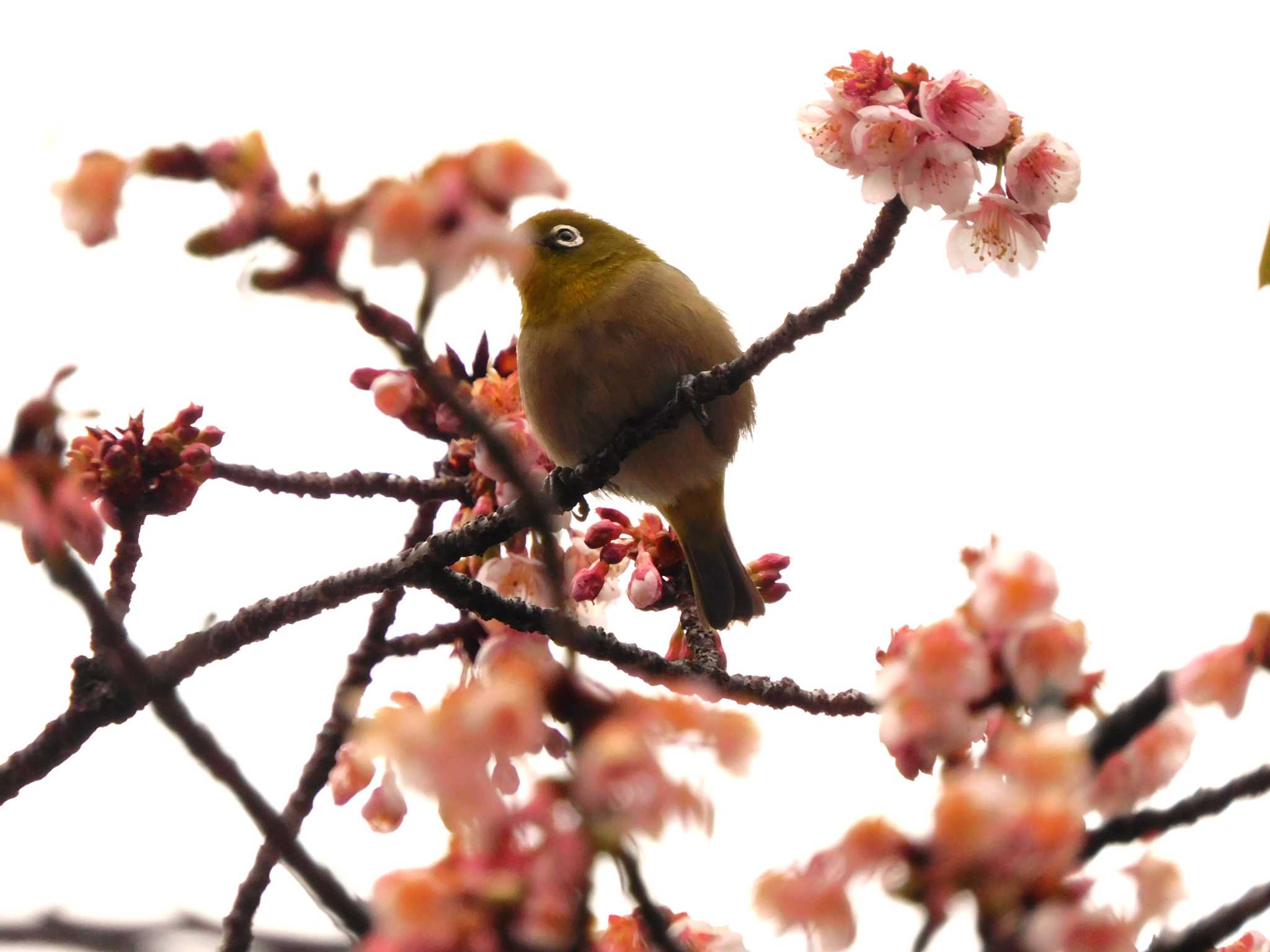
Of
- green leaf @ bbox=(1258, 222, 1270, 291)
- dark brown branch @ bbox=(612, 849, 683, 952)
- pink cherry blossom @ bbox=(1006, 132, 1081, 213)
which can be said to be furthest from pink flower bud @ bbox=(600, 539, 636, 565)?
dark brown branch @ bbox=(612, 849, 683, 952)

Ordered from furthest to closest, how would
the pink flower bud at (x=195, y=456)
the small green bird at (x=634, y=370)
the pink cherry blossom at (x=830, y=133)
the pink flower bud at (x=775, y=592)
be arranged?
the small green bird at (x=634, y=370), the pink flower bud at (x=775, y=592), the pink flower bud at (x=195, y=456), the pink cherry blossom at (x=830, y=133)

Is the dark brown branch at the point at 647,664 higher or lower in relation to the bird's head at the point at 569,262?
lower

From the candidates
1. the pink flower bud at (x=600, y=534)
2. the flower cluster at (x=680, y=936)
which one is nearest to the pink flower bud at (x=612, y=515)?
the pink flower bud at (x=600, y=534)

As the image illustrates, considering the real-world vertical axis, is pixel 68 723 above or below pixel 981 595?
above

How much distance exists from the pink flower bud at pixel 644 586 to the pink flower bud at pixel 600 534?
0.34 feet

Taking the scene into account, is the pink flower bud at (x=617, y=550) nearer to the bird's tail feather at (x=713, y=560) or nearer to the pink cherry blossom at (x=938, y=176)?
the bird's tail feather at (x=713, y=560)

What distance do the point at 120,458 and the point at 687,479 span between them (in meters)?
2.16

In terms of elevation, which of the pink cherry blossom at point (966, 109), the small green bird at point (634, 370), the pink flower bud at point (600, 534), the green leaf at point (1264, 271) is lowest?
the green leaf at point (1264, 271)

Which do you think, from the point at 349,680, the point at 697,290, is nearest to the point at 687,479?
the point at 697,290

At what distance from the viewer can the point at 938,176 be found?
101 inches

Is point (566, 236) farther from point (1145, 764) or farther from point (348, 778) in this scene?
point (1145, 764)

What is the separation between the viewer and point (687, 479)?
448 centimetres

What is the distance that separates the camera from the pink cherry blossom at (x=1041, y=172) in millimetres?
2535

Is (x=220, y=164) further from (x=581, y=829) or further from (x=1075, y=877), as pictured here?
(x=1075, y=877)
